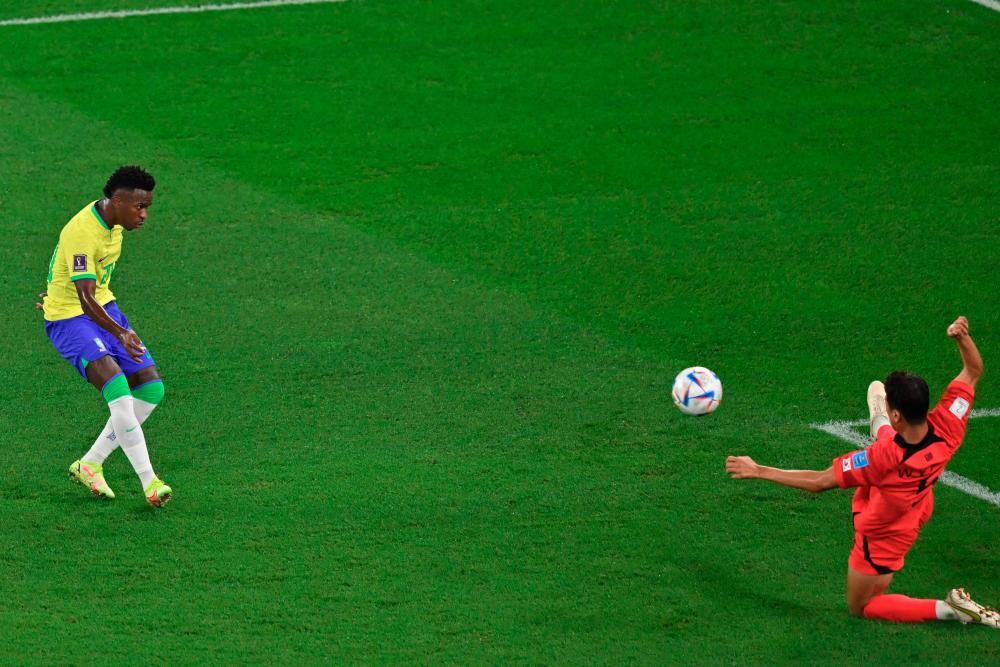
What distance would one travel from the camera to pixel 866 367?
9703 mm

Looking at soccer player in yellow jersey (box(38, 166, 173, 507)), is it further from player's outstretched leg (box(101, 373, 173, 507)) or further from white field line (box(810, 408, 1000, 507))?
white field line (box(810, 408, 1000, 507))

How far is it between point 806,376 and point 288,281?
4124mm

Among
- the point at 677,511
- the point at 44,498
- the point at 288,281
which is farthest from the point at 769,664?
the point at 288,281

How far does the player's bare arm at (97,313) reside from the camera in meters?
7.73

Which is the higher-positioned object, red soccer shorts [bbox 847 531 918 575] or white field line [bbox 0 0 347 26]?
white field line [bbox 0 0 347 26]

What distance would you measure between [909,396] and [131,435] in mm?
4309

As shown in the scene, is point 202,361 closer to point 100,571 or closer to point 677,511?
point 100,571

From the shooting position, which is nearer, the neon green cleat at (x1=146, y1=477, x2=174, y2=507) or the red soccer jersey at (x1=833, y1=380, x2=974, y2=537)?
the red soccer jersey at (x1=833, y1=380, x2=974, y2=537)

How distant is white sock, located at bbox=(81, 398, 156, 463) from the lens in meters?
7.98

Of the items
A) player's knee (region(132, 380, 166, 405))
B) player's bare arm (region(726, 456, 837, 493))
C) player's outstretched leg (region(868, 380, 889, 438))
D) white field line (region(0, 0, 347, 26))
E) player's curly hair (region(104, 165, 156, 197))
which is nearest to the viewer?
player's bare arm (region(726, 456, 837, 493))

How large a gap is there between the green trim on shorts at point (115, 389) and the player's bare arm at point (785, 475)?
350 centimetres

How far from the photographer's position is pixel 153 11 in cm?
1567

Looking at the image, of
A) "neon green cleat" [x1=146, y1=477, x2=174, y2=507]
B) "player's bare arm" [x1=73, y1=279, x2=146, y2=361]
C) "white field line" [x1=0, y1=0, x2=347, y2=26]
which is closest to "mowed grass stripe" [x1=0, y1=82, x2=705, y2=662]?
"neon green cleat" [x1=146, y1=477, x2=174, y2=507]

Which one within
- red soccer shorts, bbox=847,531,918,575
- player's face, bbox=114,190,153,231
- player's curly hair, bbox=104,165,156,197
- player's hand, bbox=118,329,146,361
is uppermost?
player's curly hair, bbox=104,165,156,197
